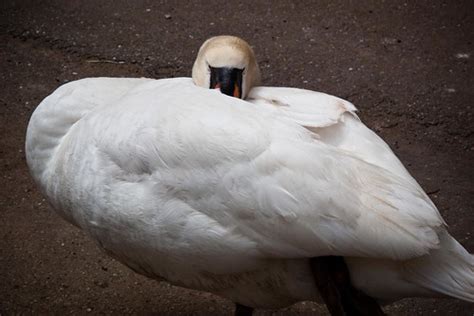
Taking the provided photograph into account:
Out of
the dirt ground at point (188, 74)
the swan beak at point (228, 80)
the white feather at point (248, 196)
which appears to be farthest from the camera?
the dirt ground at point (188, 74)

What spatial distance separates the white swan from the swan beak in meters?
0.17

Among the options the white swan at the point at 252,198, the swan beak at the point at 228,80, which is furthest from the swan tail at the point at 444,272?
the swan beak at the point at 228,80

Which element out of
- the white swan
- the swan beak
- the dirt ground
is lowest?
the dirt ground

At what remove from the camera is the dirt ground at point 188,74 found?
3928 millimetres

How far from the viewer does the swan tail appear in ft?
9.00

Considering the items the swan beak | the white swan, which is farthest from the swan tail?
the swan beak

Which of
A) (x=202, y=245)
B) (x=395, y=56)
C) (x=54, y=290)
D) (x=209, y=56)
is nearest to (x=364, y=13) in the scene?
(x=395, y=56)

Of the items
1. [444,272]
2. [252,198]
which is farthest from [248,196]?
[444,272]

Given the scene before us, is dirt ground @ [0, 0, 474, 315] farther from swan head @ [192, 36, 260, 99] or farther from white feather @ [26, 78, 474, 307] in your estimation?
swan head @ [192, 36, 260, 99]

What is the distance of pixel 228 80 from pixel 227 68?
0.08 meters

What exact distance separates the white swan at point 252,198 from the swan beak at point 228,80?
17 centimetres

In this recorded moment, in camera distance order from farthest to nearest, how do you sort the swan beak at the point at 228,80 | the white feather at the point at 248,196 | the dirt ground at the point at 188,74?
the dirt ground at the point at 188,74, the swan beak at the point at 228,80, the white feather at the point at 248,196

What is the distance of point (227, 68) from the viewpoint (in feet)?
11.2

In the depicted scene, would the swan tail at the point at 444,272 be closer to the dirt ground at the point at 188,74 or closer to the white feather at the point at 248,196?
the white feather at the point at 248,196
